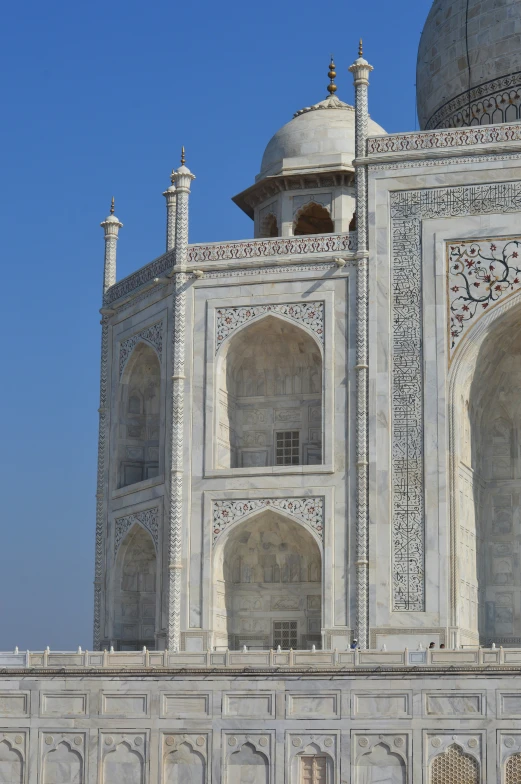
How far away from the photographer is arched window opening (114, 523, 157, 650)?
1900 cm

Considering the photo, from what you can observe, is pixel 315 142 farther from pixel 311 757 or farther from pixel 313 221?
pixel 311 757

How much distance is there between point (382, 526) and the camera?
677 inches

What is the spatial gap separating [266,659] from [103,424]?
5.48 metres

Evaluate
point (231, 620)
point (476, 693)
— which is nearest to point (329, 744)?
point (476, 693)

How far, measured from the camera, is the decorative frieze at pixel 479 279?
1742 cm

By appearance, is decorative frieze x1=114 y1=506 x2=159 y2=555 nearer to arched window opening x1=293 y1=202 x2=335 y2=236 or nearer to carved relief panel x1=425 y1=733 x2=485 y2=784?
arched window opening x1=293 y1=202 x2=335 y2=236

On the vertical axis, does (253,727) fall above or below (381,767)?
above

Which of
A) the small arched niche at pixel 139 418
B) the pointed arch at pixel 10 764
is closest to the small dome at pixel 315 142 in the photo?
the small arched niche at pixel 139 418

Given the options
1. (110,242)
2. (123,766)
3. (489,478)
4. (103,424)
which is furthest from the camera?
(110,242)

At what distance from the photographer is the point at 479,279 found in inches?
689

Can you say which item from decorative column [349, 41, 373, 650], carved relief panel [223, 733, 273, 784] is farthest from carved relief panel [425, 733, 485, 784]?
decorative column [349, 41, 373, 650]

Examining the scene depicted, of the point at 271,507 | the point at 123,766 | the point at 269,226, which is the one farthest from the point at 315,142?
the point at 123,766

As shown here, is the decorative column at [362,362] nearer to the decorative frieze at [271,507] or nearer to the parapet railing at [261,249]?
the parapet railing at [261,249]

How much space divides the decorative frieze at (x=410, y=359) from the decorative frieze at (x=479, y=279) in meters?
0.35
